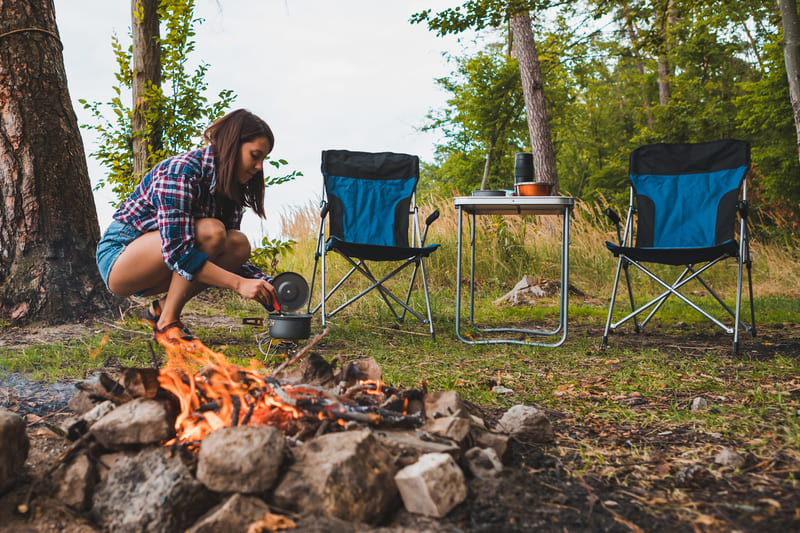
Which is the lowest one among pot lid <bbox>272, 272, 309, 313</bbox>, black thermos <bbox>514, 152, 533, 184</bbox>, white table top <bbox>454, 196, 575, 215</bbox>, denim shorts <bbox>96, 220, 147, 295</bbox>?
pot lid <bbox>272, 272, 309, 313</bbox>

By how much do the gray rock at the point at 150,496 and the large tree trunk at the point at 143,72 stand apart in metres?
3.42

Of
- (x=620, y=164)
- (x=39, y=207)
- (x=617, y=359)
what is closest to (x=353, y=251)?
(x=617, y=359)

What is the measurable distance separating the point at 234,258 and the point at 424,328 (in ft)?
5.02

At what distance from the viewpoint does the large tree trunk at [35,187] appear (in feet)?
10.6

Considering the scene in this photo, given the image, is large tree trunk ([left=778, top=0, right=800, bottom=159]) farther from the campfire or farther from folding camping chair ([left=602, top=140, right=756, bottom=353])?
the campfire

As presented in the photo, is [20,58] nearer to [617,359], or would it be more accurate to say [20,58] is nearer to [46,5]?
[46,5]

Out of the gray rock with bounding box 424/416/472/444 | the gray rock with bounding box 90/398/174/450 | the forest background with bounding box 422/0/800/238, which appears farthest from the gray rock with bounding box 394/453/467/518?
the forest background with bounding box 422/0/800/238

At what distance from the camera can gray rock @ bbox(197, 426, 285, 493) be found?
1.14 metres

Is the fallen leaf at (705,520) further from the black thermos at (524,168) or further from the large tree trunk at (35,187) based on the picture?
the large tree trunk at (35,187)

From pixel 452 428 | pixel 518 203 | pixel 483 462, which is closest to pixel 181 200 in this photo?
pixel 452 428

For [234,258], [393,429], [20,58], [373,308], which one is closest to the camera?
[393,429]

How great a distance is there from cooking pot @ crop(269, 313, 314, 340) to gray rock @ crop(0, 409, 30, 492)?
109cm

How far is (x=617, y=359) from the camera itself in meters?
2.77

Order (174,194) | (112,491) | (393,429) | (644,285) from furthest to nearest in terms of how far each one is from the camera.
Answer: (644,285) → (174,194) → (393,429) → (112,491)
